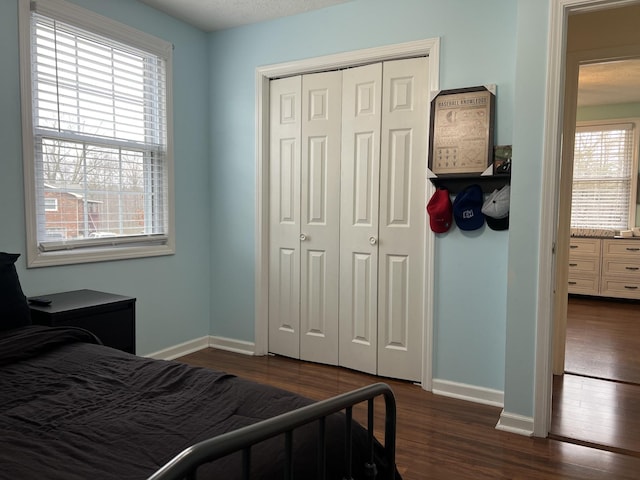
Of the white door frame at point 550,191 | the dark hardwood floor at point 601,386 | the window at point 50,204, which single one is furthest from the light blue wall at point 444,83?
the window at point 50,204

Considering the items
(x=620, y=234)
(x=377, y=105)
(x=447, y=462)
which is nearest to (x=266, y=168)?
(x=377, y=105)

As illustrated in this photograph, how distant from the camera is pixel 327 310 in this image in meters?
3.63

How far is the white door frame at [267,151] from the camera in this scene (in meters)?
3.12

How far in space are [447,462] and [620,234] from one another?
17.5 ft

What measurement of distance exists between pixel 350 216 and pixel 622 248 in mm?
4588

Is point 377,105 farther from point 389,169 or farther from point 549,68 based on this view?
point 549,68

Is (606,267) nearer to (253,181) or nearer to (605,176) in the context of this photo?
(605,176)

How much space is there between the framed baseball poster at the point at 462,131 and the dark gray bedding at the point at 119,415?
1.94 meters

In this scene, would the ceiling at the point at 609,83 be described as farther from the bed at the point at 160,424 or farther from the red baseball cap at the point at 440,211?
the bed at the point at 160,424

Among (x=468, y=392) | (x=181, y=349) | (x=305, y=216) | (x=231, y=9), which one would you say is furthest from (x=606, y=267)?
(x=231, y=9)

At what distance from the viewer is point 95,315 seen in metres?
2.59

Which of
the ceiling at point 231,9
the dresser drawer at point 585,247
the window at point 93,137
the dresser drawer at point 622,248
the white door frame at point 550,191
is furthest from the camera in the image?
the dresser drawer at point 585,247

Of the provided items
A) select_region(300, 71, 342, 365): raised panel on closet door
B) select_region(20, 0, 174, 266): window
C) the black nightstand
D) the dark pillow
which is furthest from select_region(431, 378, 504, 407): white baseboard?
the dark pillow

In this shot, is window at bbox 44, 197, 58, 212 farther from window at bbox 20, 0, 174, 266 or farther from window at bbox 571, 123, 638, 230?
window at bbox 571, 123, 638, 230
